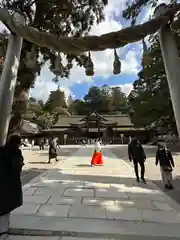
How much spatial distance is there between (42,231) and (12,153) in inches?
53.9

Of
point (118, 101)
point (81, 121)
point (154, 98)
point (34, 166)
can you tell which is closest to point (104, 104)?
point (118, 101)

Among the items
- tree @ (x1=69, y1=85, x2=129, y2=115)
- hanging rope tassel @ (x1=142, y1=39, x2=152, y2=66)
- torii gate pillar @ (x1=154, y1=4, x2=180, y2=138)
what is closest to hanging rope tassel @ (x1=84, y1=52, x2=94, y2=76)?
hanging rope tassel @ (x1=142, y1=39, x2=152, y2=66)

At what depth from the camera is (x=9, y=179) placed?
167 inches

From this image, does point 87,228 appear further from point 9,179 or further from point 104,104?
point 104,104

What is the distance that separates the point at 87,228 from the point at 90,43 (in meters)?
3.07

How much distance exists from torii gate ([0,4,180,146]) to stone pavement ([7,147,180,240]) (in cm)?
169

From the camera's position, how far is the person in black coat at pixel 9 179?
13.7ft

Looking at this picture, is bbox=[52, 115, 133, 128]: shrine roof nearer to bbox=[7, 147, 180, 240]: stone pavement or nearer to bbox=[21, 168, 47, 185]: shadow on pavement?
bbox=[21, 168, 47, 185]: shadow on pavement

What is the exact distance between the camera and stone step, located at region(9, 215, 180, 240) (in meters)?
4.42

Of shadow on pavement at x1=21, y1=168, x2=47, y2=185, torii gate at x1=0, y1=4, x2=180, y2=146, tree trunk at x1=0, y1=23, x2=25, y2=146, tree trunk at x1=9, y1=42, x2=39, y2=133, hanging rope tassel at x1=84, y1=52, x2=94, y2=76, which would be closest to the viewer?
torii gate at x1=0, y1=4, x2=180, y2=146

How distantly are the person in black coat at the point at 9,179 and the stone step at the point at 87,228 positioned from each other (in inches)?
20.1

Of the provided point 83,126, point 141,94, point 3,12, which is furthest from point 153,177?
point 83,126

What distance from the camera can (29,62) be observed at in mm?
6402

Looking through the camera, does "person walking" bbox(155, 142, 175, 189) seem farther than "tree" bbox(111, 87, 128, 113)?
No
